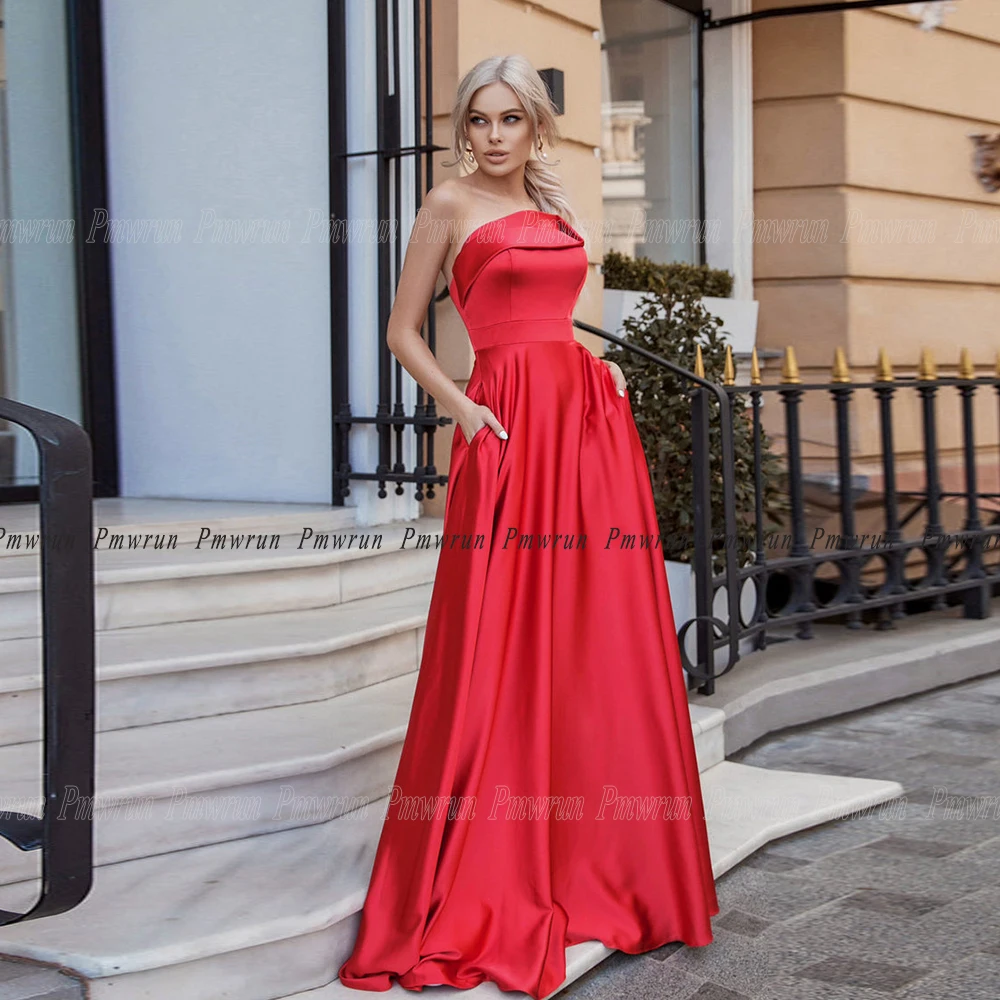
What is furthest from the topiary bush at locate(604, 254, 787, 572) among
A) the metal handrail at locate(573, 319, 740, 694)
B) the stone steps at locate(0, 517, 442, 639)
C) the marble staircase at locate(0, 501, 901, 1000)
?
the stone steps at locate(0, 517, 442, 639)

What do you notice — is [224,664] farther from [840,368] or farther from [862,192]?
[862,192]

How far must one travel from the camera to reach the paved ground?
2.59 meters

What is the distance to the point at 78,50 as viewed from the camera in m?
5.15

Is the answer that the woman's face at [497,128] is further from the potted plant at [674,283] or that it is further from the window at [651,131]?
the window at [651,131]

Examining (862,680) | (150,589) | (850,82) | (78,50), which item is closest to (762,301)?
(850,82)

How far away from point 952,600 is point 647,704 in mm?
4063

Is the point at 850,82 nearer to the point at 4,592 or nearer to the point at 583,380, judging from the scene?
the point at 583,380

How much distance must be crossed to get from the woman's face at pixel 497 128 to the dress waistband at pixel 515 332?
0.32 metres

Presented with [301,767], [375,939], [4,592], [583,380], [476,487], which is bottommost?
[375,939]

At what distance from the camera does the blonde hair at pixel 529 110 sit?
2.61 metres

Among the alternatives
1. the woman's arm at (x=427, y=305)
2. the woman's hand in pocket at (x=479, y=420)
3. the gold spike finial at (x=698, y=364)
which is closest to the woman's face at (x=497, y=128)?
the woman's arm at (x=427, y=305)

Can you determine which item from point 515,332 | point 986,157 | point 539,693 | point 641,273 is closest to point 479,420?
point 515,332

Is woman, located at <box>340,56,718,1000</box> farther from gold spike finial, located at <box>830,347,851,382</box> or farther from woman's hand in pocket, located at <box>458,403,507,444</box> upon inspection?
gold spike finial, located at <box>830,347,851,382</box>

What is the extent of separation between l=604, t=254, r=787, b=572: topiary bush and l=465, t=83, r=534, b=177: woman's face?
7.04 feet
